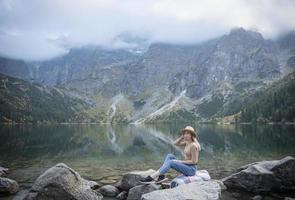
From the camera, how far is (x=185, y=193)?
681 inches

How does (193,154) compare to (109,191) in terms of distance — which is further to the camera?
(109,191)

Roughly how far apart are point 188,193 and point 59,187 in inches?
366

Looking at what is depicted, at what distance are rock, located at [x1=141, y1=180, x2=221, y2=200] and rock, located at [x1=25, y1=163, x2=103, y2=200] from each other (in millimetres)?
6747

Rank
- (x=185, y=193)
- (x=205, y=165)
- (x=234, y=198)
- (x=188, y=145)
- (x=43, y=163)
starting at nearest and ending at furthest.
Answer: (x=185, y=193)
(x=188, y=145)
(x=234, y=198)
(x=205, y=165)
(x=43, y=163)

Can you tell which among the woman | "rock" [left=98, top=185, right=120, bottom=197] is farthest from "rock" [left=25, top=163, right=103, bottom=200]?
the woman

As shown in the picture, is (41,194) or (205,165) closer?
(41,194)

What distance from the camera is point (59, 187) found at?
73.8 feet

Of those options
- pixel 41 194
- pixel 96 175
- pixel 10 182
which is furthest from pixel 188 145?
pixel 96 175

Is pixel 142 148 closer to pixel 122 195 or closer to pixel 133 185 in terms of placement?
pixel 133 185

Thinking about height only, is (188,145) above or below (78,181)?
above

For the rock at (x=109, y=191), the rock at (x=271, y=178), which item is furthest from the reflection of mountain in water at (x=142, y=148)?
the rock at (x=109, y=191)

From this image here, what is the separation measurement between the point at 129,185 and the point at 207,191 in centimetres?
1105

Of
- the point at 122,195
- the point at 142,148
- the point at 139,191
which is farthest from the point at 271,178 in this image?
the point at 142,148

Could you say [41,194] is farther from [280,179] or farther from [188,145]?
[280,179]
